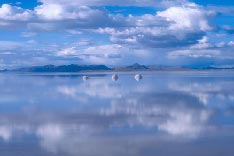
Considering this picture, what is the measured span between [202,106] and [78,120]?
30.5 ft

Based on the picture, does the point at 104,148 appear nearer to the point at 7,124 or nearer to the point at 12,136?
the point at 12,136

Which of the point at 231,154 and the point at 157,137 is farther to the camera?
the point at 157,137

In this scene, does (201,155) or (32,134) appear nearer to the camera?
(201,155)

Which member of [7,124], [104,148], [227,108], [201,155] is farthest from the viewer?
[227,108]

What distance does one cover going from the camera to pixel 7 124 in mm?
17875

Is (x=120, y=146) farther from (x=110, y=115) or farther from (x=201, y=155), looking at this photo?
(x=110, y=115)

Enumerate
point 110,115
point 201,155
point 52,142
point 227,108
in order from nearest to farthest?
point 201,155 < point 52,142 < point 110,115 < point 227,108

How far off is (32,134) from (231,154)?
23.9 ft

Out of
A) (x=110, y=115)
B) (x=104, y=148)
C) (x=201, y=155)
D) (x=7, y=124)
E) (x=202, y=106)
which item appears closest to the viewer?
(x=201, y=155)

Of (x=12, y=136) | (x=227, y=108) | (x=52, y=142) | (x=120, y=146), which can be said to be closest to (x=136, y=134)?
(x=120, y=146)

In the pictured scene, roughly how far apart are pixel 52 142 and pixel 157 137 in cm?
367

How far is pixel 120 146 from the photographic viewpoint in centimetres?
1324

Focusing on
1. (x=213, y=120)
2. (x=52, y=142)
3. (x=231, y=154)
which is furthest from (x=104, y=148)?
(x=213, y=120)

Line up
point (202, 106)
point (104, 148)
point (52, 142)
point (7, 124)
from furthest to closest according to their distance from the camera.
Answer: point (202, 106), point (7, 124), point (52, 142), point (104, 148)
